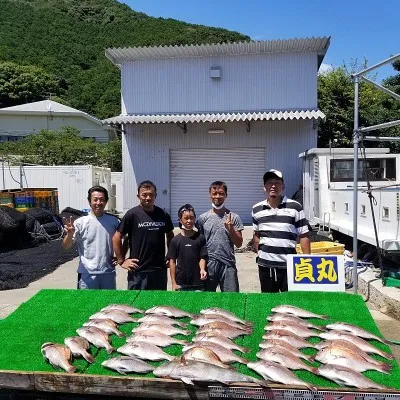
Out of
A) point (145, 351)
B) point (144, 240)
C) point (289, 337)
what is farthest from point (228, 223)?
point (145, 351)

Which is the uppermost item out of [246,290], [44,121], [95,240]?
[44,121]

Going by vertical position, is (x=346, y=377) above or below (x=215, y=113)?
below

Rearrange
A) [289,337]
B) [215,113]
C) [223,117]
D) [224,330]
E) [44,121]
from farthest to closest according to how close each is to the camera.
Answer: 1. [44,121]
2. [215,113]
3. [223,117]
4. [224,330]
5. [289,337]

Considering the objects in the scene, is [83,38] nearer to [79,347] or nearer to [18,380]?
[79,347]

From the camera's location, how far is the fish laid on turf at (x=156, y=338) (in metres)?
3.72

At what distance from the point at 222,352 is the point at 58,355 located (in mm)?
1146

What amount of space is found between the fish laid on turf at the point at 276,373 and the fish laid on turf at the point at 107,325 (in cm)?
118

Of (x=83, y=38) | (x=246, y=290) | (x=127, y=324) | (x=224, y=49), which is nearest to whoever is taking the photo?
(x=127, y=324)

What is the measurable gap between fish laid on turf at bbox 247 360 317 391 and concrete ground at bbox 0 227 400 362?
2.90m

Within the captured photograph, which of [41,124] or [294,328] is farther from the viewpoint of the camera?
[41,124]

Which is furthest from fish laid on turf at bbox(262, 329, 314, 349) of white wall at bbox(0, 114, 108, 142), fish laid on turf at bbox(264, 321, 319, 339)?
white wall at bbox(0, 114, 108, 142)

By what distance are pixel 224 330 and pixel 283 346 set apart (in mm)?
514

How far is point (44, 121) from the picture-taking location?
51719 millimetres

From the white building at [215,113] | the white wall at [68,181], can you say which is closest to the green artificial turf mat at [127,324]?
the white building at [215,113]
